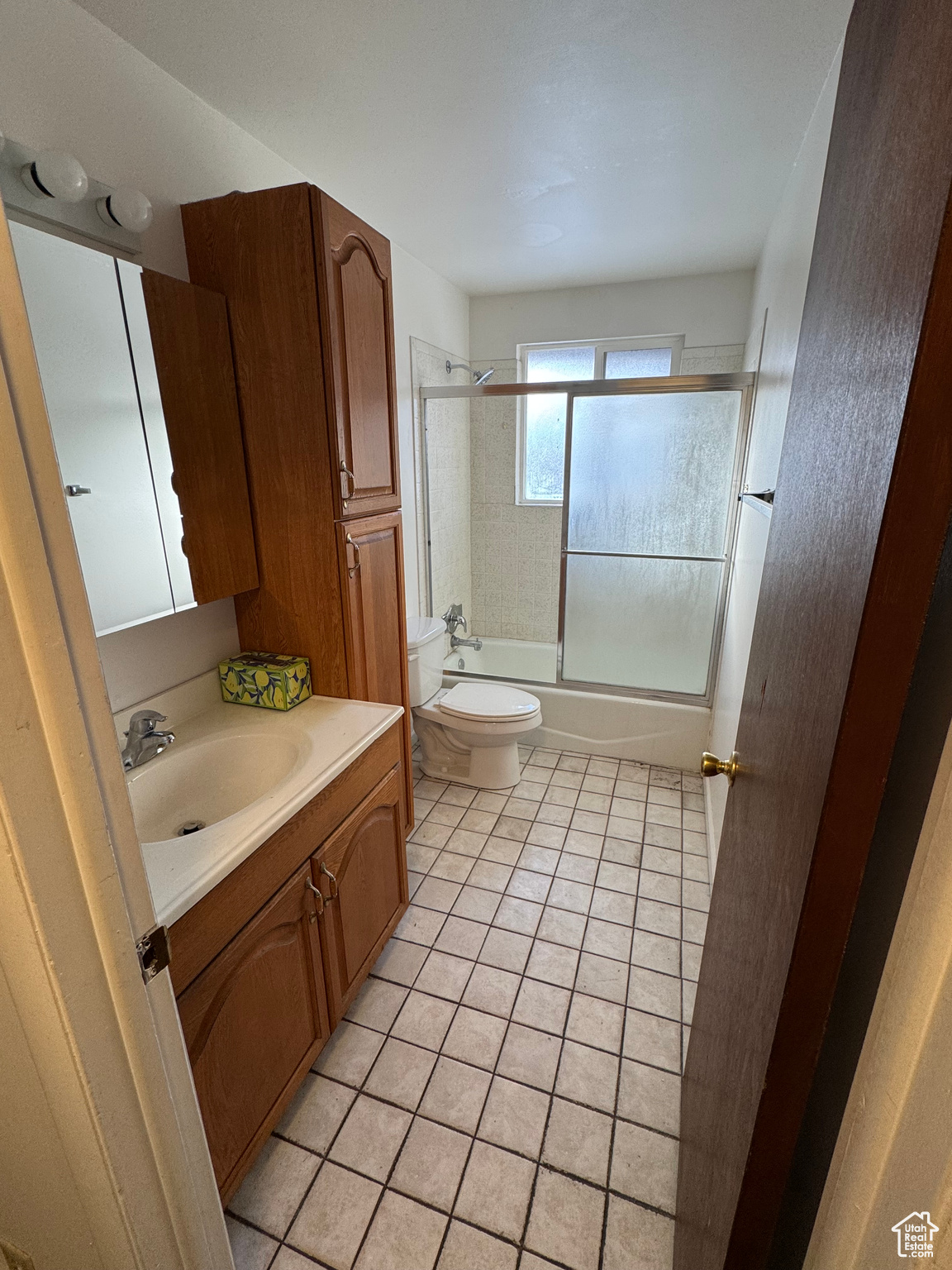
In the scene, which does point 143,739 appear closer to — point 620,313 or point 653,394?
point 653,394

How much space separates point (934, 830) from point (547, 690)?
2.62 metres

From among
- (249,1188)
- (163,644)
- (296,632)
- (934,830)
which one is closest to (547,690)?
(296,632)

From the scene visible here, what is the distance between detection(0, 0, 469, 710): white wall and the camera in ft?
3.49

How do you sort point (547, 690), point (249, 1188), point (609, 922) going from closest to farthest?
point (249, 1188) < point (609, 922) < point (547, 690)

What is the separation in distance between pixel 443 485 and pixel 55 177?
2.26 meters

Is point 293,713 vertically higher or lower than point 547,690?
higher

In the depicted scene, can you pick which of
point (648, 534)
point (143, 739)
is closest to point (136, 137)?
point (143, 739)

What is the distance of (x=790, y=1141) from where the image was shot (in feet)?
1.83

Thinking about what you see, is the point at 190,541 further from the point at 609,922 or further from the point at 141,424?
the point at 609,922

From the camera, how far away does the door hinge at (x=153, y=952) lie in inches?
25.1

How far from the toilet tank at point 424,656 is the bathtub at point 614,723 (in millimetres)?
377

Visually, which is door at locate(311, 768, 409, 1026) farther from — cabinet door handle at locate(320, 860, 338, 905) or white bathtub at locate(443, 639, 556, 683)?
white bathtub at locate(443, 639, 556, 683)

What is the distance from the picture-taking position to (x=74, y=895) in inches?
21.8

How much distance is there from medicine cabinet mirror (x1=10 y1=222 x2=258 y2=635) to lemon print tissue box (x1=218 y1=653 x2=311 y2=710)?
23 centimetres
